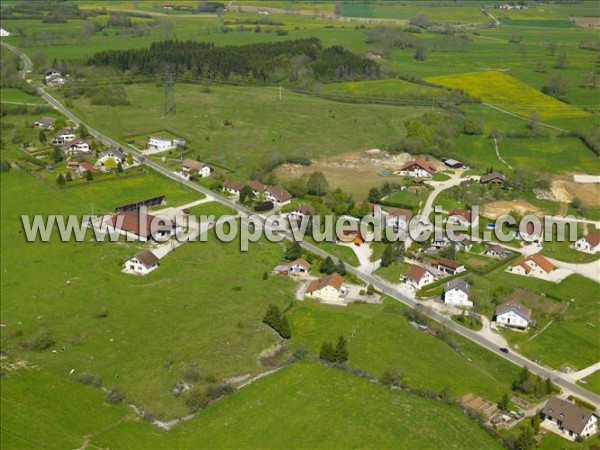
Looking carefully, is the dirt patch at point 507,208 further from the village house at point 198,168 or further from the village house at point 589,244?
the village house at point 198,168

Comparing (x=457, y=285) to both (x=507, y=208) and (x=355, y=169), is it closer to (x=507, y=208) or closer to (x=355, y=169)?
(x=507, y=208)

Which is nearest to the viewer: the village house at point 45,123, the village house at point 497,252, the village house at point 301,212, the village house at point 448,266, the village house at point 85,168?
the village house at point 448,266

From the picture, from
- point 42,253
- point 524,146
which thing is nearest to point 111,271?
point 42,253

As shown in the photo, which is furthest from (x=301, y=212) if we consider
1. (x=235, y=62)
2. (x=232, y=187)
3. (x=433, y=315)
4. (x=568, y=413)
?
(x=235, y=62)

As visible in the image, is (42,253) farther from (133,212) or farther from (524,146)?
(524,146)

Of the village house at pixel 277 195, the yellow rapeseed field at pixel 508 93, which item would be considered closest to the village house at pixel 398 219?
the village house at pixel 277 195
